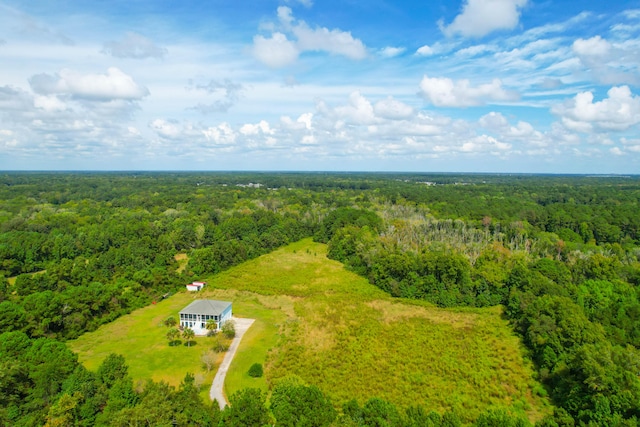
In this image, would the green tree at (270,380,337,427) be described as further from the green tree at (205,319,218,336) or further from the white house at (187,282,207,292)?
the white house at (187,282,207,292)

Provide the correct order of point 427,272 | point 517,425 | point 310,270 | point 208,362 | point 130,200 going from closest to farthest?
point 517,425 → point 208,362 → point 427,272 → point 310,270 → point 130,200

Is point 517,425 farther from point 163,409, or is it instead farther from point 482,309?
point 482,309

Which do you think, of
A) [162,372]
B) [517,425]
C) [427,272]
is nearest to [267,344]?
[162,372]

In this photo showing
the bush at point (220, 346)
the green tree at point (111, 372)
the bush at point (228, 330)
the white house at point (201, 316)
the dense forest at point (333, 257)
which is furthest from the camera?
the white house at point (201, 316)

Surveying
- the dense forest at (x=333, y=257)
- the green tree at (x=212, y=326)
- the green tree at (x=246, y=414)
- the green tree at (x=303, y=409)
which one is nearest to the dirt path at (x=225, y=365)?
the green tree at (x=212, y=326)

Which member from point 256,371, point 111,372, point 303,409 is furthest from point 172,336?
point 303,409

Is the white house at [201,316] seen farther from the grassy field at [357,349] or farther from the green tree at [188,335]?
the green tree at [188,335]
